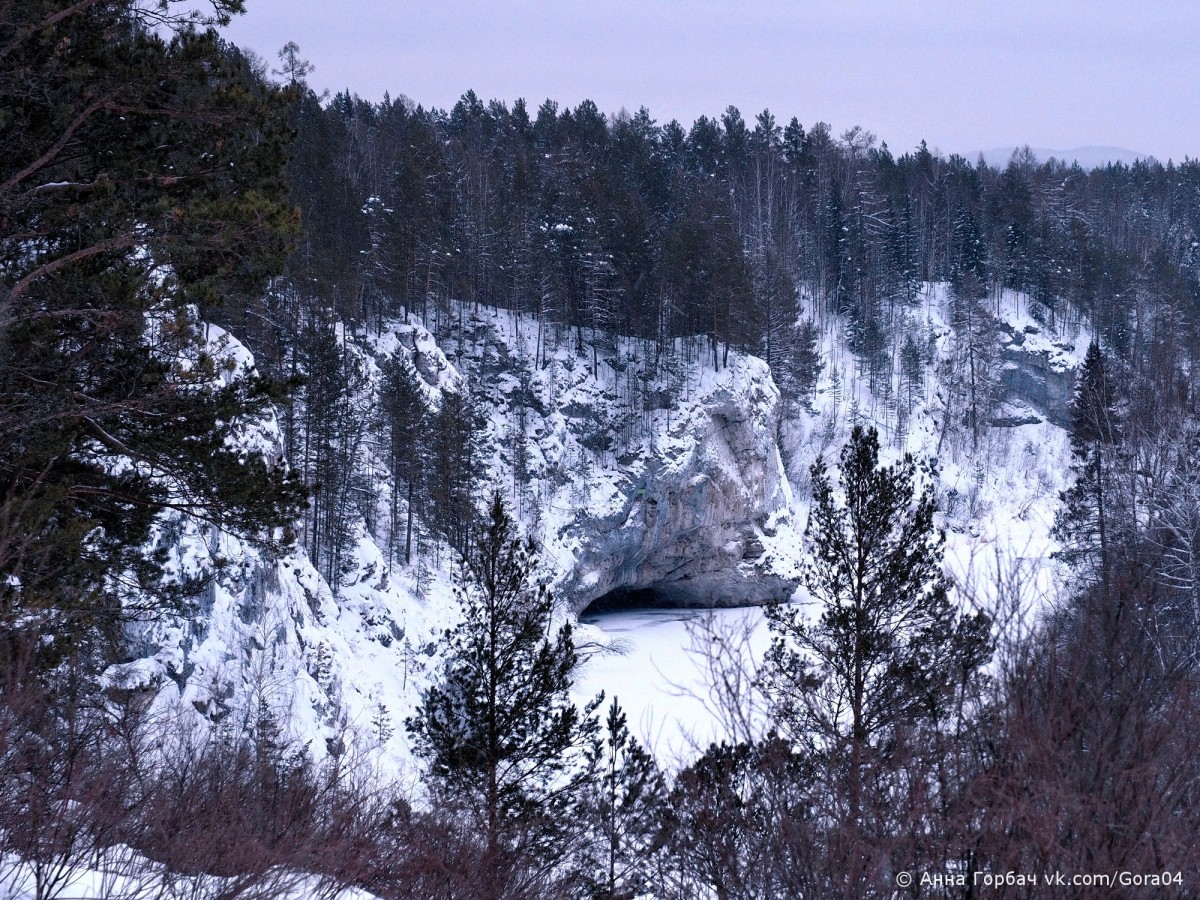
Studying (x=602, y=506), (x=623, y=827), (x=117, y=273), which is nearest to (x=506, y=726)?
(x=623, y=827)

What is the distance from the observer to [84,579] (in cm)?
766

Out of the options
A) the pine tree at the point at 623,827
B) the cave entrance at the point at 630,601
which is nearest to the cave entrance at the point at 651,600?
the cave entrance at the point at 630,601

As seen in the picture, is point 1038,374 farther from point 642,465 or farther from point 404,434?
point 404,434

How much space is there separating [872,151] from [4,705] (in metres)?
96.1

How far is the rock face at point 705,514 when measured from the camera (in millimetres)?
40125

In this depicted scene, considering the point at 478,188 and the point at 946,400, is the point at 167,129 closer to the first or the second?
the point at 478,188

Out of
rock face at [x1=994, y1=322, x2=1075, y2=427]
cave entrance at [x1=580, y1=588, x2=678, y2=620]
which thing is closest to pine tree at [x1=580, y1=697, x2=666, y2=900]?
cave entrance at [x1=580, y1=588, x2=678, y2=620]

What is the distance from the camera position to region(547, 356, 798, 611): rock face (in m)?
40.1

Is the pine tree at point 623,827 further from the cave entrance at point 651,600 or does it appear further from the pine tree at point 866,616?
the cave entrance at point 651,600

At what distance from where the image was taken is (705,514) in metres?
41.6

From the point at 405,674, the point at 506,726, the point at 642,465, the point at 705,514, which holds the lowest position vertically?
the point at 405,674

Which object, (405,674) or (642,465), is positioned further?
(642,465)

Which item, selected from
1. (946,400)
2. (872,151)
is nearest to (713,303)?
(946,400)

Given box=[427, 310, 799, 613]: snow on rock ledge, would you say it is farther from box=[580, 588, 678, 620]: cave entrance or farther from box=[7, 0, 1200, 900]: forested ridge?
box=[7, 0, 1200, 900]: forested ridge
